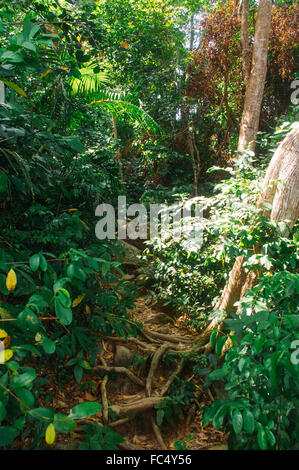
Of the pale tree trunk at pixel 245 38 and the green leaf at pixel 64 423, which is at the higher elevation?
the pale tree trunk at pixel 245 38

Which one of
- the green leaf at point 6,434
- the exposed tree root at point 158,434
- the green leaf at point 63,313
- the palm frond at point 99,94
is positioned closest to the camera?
the green leaf at point 6,434

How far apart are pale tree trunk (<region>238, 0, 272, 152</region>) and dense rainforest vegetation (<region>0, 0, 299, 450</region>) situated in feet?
0.05

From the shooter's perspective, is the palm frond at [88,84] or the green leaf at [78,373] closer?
the green leaf at [78,373]

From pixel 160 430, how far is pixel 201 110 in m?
5.51

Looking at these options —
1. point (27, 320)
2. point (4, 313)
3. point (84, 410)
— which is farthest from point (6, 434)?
point (4, 313)

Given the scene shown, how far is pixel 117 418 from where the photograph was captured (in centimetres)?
222

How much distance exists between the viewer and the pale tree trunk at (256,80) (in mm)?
4172

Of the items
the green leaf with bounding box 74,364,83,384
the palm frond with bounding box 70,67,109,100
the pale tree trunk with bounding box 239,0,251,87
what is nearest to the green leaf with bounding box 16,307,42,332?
the green leaf with bounding box 74,364,83,384

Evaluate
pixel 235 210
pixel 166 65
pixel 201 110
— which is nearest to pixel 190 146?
pixel 201 110

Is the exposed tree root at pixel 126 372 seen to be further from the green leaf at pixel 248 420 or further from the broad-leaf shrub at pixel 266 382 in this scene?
the green leaf at pixel 248 420

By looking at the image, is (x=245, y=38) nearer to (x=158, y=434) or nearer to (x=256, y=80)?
(x=256, y=80)

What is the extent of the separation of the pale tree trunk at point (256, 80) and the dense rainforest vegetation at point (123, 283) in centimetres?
2

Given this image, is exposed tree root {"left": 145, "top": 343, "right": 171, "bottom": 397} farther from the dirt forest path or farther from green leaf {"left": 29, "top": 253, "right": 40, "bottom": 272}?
green leaf {"left": 29, "top": 253, "right": 40, "bottom": 272}

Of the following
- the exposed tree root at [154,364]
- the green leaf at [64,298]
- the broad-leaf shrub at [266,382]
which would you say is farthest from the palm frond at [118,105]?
the green leaf at [64,298]
